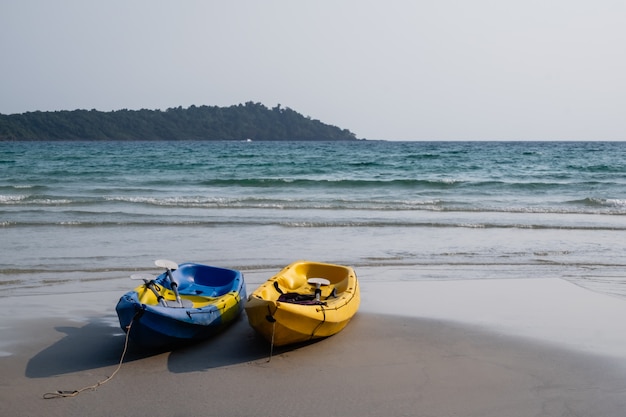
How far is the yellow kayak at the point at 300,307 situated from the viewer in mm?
A: 5992

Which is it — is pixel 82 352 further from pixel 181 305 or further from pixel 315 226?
pixel 315 226

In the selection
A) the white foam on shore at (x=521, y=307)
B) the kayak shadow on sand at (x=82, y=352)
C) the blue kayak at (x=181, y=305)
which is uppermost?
the blue kayak at (x=181, y=305)

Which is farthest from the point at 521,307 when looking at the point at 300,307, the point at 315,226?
the point at 315,226

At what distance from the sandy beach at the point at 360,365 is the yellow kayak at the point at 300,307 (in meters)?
0.18

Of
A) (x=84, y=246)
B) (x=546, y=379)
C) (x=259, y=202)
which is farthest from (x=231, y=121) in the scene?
(x=546, y=379)

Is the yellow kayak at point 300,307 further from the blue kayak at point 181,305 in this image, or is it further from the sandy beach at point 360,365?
the blue kayak at point 181,305

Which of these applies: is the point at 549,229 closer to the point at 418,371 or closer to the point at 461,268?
the point at 461,268

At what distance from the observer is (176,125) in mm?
111062

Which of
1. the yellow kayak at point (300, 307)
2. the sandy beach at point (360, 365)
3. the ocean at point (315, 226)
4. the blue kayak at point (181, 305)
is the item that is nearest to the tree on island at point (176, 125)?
the ocean at point (315, 226)

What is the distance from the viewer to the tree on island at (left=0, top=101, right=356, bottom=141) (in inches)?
3895

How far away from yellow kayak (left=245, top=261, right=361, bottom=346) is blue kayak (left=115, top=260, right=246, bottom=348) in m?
0.43

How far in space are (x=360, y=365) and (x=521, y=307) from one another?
2774 mm

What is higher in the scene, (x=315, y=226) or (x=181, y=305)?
(x=181, y=305)

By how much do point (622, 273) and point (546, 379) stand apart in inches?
205
